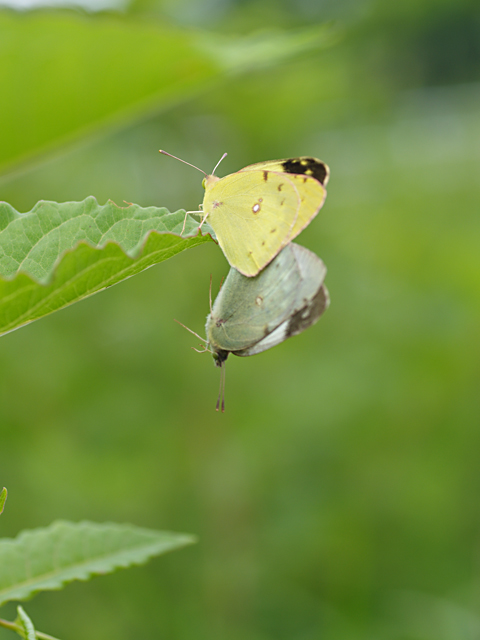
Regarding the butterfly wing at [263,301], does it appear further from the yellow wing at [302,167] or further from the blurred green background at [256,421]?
the blurred green background at [256,421]

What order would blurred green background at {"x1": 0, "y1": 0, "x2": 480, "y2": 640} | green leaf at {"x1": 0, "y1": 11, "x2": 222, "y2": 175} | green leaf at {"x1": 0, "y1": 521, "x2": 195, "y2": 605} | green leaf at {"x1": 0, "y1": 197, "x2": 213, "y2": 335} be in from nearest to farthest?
1. green leaf at {"x1": 0, "y1": 197, "x2": 213, "y2": 335}
2. green leaf at {"x1": 0, "y1": 11, "x2": 222, "y2": 175}
3. green leaf at {"x1": 0, "y1": 521, "x2": 195, "y2": 605}
4. blurred green background at {"x1": 0, "y1": 0, "x2": 480, "y2": 640}

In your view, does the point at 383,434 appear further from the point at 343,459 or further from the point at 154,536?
the point at 154,536

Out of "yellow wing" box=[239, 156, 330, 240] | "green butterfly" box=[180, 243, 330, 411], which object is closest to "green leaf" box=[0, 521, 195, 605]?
"green butterfly" box=[180, 243, 330, 411]

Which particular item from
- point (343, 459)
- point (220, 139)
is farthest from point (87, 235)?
point (343, 459)

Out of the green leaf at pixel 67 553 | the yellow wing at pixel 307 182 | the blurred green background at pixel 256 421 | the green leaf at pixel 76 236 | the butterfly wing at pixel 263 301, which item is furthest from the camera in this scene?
the blurred green background at pixel 256 421

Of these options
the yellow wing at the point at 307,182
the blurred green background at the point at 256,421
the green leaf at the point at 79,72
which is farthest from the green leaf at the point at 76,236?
the blurred green background at the point at 256,421

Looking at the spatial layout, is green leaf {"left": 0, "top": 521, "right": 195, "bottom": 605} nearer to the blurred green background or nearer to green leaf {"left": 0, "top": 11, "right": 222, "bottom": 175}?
green leaf {"left": 0, "top": 11, "right": 222, "bottom": 175}
